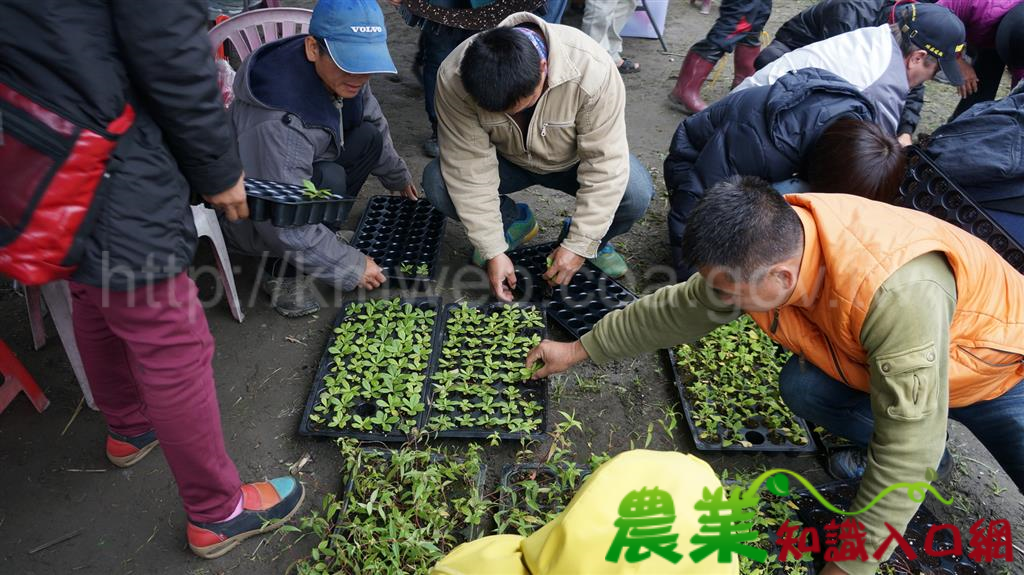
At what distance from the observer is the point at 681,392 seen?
2.43 meters

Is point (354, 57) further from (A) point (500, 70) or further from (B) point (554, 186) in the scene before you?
(B) point (554, 186)

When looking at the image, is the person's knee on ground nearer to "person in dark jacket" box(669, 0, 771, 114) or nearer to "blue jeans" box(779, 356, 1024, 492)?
"blue jeans" box(779, 356, 1024, 492)

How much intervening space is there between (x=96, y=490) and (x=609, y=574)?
188cm

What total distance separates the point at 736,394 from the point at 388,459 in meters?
1.32

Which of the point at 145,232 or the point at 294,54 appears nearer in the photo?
the point at 145,232

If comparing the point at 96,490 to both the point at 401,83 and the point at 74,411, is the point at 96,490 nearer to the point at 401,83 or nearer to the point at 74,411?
the point at 74,411

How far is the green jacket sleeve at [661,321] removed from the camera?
187cm

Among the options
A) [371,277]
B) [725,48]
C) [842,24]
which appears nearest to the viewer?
[371,277]

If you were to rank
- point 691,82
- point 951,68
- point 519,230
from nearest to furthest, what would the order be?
point 519,230 < point 951,68 < point 691,82

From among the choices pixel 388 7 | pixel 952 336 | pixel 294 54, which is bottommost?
pixel 388 7

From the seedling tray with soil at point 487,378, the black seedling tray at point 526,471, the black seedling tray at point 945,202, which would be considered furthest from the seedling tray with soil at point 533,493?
the black seedling tray at point 945,202

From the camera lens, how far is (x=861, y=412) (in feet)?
6.53

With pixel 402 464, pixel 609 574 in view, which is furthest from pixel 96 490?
pixel 609 574

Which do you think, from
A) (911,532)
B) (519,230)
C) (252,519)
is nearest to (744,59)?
(519,230)
